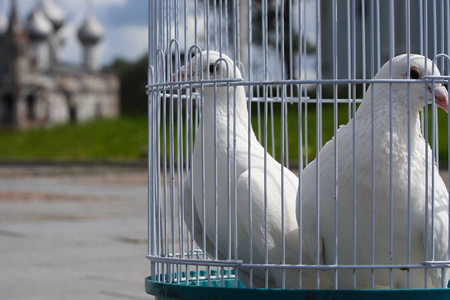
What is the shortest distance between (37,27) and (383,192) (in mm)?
61710

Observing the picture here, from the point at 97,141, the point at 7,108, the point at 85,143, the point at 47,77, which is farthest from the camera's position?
the point at 47,77

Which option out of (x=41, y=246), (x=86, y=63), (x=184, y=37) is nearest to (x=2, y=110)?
(x=86, y=63)

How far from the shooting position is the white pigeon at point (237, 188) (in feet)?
9.36

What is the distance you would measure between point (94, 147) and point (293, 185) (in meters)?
21.9

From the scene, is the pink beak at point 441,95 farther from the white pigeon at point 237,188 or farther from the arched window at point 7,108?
the arched window at point 7,108

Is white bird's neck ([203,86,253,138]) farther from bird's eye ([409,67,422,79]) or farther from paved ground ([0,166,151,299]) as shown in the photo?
paved ground ([0,166,151,299])

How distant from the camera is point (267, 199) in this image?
9.45 ft

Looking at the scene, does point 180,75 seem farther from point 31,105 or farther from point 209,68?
point 31,105

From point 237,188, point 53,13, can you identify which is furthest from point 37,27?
point 237,188

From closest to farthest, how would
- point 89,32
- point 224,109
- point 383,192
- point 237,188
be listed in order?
point 383,192
point 237,188
point 224,109
point 89,32

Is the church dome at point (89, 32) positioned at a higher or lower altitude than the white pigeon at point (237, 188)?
higher

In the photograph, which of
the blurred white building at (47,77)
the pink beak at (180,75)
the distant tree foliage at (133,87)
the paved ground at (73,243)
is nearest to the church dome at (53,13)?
the blurred white building at (47,77)

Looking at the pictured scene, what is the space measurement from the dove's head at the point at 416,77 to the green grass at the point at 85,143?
19055mm

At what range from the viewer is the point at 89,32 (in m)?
68.9
